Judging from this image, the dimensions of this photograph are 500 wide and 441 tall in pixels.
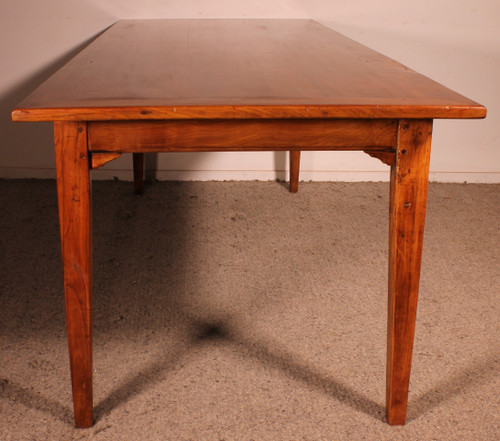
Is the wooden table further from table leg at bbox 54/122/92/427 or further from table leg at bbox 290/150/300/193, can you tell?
table leg at bbox 290/150/300/193

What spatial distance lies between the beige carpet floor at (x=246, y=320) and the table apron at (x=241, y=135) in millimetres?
484

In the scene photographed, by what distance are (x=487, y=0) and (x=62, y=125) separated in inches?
67.6

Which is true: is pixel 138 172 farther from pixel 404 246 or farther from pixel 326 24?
pixel 404 246

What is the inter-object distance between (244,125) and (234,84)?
0.14 meters

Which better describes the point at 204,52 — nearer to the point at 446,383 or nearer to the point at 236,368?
the point at 236,368

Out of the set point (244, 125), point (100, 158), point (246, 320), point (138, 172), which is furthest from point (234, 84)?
point (138, 172)

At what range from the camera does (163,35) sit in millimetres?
1586

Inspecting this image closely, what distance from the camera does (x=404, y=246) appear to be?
3.07 ft

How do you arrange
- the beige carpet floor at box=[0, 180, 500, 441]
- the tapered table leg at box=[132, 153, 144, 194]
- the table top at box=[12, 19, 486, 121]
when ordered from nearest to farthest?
the table top at box=[12, 19, 486, 121] < the beige carpet floor at box=[0, 180, 500, 441] < the tapered table leg at box=[132, 153, 144, 194]

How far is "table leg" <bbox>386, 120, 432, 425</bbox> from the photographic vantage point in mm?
877

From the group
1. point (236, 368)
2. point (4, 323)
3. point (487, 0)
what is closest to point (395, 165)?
point (236, 368)

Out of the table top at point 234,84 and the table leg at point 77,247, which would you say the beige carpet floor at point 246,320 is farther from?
the table top at point 234,84

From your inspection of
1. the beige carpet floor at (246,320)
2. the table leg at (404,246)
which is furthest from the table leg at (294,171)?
the table leg at (404,246)

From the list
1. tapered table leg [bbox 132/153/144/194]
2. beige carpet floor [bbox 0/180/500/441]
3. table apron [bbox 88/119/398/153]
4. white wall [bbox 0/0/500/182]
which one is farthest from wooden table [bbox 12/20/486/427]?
white wall [bbox 0/0/500/182]
